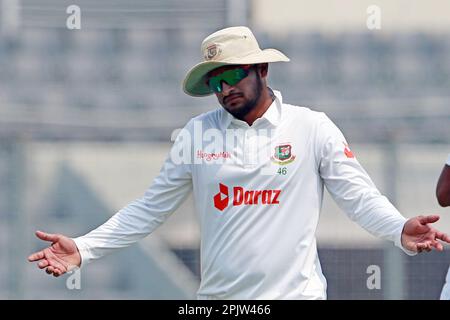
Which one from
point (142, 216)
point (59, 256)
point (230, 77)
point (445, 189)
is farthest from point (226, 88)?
point (445, 189)

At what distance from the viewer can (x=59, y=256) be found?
3424 millimetres

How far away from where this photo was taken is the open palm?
3.12 metres

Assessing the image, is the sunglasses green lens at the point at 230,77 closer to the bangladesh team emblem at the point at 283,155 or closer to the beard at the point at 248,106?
the beard at the point at 248,106

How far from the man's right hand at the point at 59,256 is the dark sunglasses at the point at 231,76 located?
2.04 ft

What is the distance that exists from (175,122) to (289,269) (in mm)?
2252

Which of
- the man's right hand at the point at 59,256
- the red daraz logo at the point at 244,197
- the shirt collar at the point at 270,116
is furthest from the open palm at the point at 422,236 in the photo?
the man's right hand at the point at 59,256

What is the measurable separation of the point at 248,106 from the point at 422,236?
2.10 feet

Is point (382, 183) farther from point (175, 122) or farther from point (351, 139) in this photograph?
point (175, 122)

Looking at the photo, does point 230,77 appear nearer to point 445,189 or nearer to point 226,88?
point 226,88

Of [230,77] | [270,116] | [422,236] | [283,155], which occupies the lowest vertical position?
[422,236]
